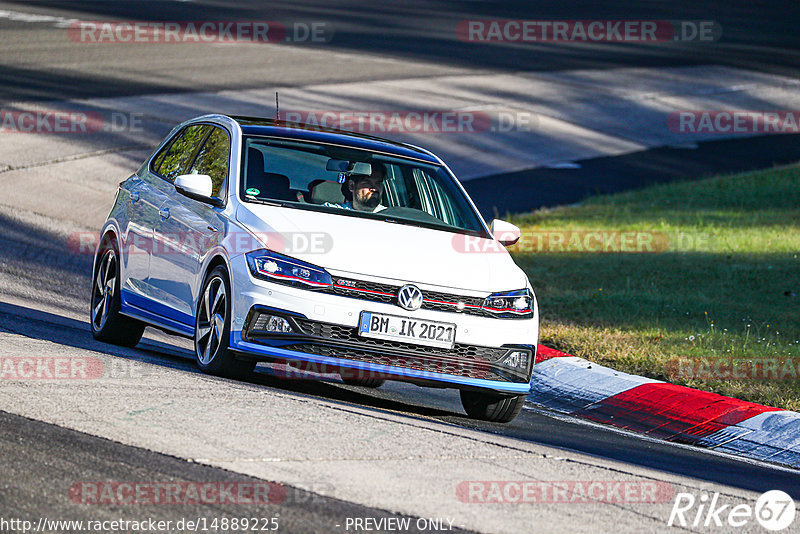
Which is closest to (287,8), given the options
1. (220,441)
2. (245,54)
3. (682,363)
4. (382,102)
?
(245,54)

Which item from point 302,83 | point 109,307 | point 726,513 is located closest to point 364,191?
point 109,307

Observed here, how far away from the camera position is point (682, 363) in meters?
9.98

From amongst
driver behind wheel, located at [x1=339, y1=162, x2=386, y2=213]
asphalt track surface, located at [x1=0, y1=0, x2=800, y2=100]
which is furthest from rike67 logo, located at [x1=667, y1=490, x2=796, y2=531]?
asphalt track surface, located at [x1=0, y1=0, x2=800, y2=100]

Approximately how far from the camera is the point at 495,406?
834 cm

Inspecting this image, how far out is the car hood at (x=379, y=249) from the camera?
25.3 feet

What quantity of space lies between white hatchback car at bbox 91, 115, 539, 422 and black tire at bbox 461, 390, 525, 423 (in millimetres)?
12

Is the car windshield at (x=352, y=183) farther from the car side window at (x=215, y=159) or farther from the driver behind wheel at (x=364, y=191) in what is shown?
the car side window at (x=215, y=159)

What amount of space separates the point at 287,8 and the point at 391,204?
32.5m

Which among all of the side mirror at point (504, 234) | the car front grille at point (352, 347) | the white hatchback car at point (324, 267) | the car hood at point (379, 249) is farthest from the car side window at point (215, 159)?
the side mirror at point (504, 234)

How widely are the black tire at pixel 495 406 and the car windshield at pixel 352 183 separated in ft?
3.78

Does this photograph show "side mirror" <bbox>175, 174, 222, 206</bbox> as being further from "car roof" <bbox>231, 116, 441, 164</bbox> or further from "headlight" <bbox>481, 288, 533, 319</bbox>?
"headlight" <bbox>481, 288, 533, 319</bbox>

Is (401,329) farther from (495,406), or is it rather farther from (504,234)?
(504,234)

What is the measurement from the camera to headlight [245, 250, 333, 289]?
7.62 meters

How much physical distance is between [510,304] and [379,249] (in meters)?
0.89
